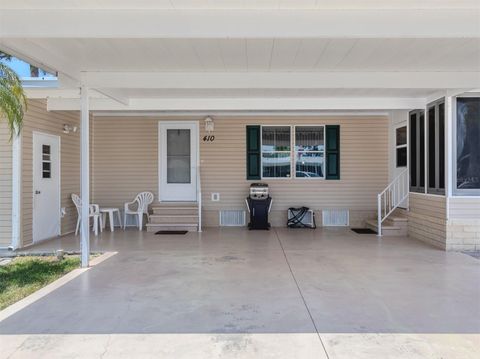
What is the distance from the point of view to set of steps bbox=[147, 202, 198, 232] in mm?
8852

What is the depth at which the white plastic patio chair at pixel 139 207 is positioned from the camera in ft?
29.7

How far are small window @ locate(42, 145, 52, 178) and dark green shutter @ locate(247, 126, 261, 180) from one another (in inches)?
166

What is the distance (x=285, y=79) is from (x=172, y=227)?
465 cm

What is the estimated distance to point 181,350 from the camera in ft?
9.46

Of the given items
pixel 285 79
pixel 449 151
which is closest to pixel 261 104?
pixel 285 79

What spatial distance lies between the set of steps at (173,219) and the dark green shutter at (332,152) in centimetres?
324

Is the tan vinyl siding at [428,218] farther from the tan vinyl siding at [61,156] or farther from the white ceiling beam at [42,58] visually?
the tan vinyl siding at [61,156]

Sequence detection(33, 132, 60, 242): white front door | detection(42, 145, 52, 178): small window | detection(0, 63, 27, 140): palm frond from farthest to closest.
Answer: detection(42, 145, 52, 178): small window
detection(33, 132, 60, 242): white front door
detection(0, 63, 27, 140): palm frond

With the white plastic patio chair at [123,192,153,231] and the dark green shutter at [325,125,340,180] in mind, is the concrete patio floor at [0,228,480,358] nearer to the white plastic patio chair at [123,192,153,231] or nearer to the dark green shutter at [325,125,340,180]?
the white plastic patio chair at [123,192,153,231]

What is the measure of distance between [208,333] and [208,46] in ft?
9.58

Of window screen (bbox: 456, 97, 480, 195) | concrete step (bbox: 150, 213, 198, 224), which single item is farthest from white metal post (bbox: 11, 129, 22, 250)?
window screen (bbox: 456, 97, 480, 195)

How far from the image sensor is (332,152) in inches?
371

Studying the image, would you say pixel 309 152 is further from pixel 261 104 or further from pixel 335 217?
pixel 261 104

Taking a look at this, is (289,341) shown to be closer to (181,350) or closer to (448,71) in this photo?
(181,350)
